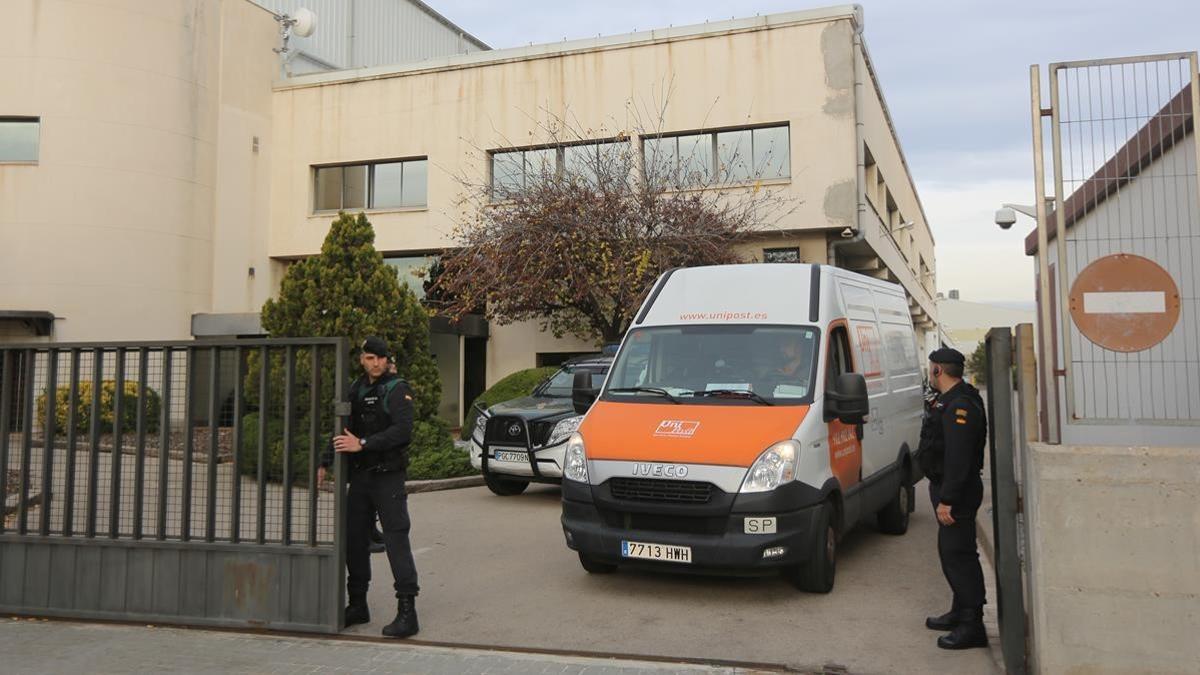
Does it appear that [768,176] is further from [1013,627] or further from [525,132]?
[1013,627]

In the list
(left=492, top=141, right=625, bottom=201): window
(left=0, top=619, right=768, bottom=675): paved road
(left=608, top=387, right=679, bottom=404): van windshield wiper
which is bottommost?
(left=0, top=619, right=768, bottom=675): paved road

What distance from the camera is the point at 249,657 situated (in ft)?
16.6

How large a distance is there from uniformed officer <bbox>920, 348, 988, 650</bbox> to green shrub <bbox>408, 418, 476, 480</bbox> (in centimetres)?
844

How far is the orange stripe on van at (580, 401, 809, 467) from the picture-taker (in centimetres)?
595

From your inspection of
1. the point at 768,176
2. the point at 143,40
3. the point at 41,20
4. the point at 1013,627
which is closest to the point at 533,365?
the point at 768,176

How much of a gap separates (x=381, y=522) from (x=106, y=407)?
87.4 inches

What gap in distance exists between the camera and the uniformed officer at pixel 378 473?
5.45m

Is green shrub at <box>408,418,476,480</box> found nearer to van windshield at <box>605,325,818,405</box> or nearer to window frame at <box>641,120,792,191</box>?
van windshield at <box>605,325,818,405</box>

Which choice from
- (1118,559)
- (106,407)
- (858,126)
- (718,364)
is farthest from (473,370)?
(1118,559)

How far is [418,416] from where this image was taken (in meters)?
14.1

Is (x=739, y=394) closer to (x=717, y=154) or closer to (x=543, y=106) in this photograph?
(x=717, y=154)

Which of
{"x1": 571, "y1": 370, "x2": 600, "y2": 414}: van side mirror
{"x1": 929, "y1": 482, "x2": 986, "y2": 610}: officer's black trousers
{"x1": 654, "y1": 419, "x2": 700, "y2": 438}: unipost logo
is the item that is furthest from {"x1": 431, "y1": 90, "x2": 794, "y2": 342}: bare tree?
{"x1": 929, "y1": 482, "x2": 986, "y2": 610}: officer's black trousers

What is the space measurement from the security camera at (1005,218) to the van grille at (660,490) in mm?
15546

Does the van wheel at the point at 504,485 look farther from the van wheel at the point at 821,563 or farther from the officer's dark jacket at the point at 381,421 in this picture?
the officer's dark jacket at the point at 381,421
